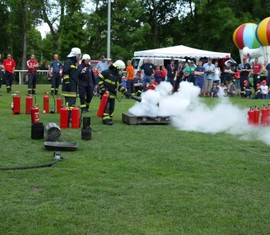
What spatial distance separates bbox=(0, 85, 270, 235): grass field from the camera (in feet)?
16.1

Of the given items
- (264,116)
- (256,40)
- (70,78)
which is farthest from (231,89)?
(70,78)

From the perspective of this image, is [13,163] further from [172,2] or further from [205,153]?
[172,2]

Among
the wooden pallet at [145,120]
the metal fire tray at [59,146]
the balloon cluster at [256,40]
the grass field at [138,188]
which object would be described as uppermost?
the balloon cluster at [256,40]

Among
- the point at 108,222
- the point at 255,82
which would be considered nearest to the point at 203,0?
the point at 255,82

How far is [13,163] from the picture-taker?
756cm

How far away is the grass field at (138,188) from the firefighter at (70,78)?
2.36 metres

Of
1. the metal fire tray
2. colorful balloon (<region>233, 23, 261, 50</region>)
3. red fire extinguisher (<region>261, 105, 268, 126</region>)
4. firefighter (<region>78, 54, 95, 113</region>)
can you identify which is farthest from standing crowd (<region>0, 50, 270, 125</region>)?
the metal fire tray

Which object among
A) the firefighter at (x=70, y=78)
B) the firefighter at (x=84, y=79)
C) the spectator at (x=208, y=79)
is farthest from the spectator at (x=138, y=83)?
the firefighter at (x=70, y=78)

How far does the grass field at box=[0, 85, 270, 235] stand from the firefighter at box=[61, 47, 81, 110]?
236 cm

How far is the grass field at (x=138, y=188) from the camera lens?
16.1 feet

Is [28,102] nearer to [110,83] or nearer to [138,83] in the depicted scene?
[110,83]

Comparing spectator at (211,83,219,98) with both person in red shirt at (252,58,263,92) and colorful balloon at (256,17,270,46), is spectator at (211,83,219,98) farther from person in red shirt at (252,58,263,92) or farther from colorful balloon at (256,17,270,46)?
colorful balloon at (256,17,270,46)

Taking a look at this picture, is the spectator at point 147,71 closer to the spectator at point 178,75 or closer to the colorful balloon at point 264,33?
the spectator at point 178,75

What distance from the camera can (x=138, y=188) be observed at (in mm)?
6223
